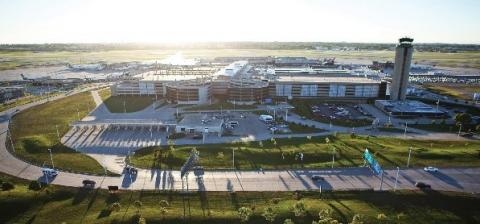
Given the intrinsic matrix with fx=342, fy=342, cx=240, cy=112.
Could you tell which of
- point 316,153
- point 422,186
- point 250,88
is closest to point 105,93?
point 250,88

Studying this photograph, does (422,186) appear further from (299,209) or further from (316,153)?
(299,209)

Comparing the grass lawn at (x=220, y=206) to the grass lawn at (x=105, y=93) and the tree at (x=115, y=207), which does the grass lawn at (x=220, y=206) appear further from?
the grass lawn at (x=105, y=93)

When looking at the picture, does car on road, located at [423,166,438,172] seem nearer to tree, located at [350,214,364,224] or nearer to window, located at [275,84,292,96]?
tree, located at [350,214,364,224]

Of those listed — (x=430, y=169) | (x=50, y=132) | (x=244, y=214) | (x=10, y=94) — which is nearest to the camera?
(x=244, y=214)

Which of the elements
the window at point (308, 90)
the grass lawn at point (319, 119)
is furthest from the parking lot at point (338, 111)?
the window at point (308, 90)

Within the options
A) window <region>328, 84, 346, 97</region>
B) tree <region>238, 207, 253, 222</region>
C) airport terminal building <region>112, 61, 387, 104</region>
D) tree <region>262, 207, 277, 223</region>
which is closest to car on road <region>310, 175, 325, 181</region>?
tree <region>262, 207, 277, 223</region>

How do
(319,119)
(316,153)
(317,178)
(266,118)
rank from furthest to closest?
(319,119)
(266,118)
(316,153)
(317,178)
